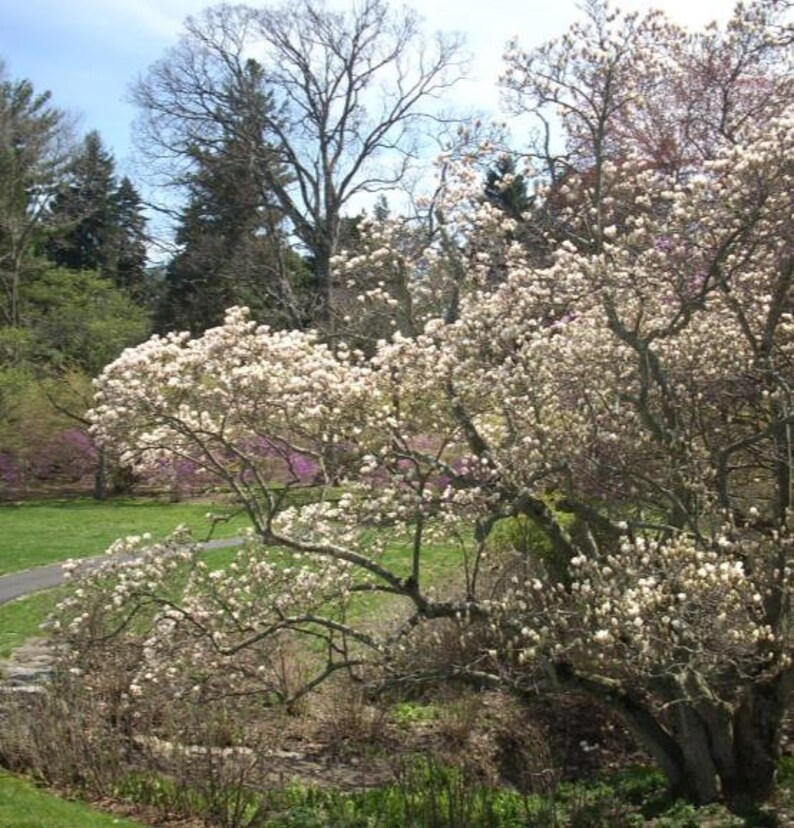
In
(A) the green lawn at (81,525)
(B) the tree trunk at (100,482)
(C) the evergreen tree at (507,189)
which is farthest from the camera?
(B) the tree trunk at (100,482)

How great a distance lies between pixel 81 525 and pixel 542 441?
686 inches

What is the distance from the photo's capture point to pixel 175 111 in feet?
97.2

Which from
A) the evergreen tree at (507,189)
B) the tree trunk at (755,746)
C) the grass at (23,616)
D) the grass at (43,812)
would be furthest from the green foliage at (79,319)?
the tree trunk at (755,746)

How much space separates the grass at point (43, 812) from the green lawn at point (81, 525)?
7.98 m

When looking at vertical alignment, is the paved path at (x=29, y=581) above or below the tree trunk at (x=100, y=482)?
below

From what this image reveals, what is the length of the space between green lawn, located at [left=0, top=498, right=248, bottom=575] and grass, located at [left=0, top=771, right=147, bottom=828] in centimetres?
798

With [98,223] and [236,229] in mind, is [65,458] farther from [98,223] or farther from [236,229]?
[98,223]

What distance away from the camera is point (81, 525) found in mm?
22125

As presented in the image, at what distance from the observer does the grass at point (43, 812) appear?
611 cm

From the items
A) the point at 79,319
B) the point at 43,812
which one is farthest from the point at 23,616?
the point at 79,319

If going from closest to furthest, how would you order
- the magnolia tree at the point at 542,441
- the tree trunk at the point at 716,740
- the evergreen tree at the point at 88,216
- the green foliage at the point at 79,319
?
the magnolia tree at the point at 542,441 → the tree trunk at the point at 716,740 → the green foliage at the point at 79,319 → the evergreen tree at the point at 88,216

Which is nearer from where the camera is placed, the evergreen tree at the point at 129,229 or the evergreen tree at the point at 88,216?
the evergreen tree at the point at 88,216

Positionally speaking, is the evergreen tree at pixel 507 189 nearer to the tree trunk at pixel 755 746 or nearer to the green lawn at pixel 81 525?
the tree trunk at pixel 755 746

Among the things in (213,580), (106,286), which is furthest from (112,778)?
(106,286)
